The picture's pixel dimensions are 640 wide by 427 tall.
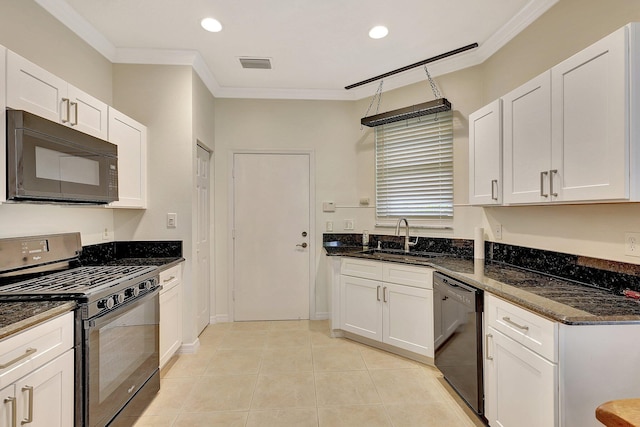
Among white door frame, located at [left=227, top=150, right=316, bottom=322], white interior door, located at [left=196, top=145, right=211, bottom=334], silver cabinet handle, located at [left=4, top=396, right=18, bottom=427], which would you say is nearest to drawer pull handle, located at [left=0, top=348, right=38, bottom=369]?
silver cabinet handle, located at [left=4, top=396, right=18, bottom=427]

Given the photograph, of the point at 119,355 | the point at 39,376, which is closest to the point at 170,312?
the point at 119,355

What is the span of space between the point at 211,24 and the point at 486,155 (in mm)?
2371

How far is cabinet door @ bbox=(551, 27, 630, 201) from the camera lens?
1.33 metres

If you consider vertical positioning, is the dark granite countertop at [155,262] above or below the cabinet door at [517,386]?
above

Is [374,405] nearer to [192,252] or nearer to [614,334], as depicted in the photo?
[614,334]

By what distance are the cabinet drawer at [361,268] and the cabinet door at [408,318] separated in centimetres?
14

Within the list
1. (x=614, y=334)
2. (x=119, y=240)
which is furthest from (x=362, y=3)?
(x=119, y=240)

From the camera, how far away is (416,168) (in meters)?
3.38

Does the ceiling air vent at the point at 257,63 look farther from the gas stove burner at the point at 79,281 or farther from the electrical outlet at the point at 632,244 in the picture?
the electrical outlet at the point at 632,244

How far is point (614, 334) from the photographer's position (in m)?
1.29

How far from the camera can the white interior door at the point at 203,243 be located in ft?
10.9

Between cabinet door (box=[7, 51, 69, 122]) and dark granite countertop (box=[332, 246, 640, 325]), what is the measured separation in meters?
2.67

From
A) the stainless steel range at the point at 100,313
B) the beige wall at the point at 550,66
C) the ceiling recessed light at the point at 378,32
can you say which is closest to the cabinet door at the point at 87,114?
the stainless steel range at the point at 100,313

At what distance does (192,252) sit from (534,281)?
8.81 feet
